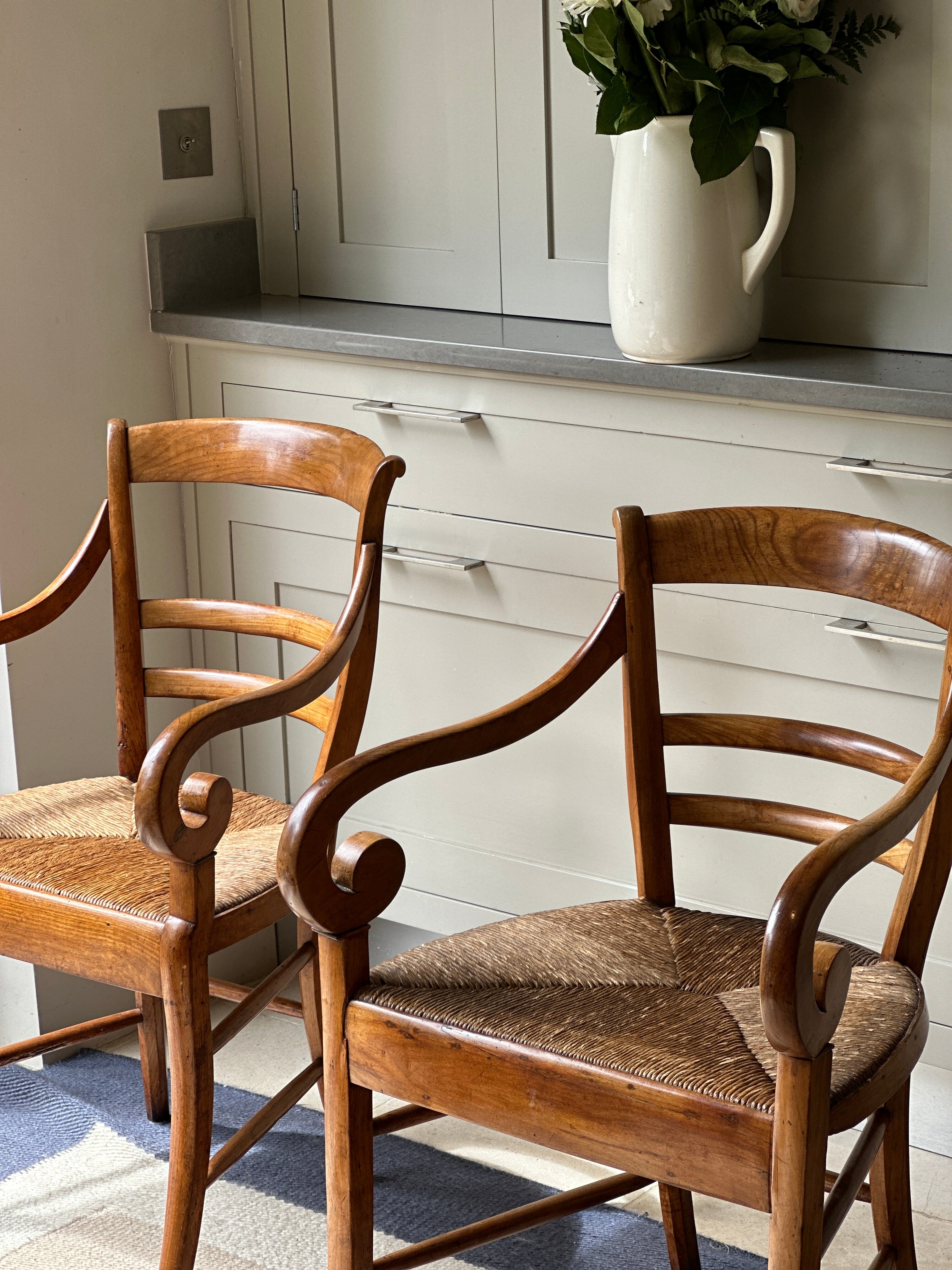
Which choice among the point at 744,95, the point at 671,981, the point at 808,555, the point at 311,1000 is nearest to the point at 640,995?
the point at 671,981

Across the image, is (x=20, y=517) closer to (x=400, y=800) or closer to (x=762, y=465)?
(x=400, y=800)

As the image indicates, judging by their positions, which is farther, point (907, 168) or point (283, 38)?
point (283, 38)

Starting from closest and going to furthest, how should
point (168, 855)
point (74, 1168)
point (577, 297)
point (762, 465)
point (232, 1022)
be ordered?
point (168, 855) → point (232, 1022) → point (762, 465) → point (74, 1168) → point (577, 297)

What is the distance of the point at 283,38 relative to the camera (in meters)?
2.15

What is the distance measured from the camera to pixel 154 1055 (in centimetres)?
191

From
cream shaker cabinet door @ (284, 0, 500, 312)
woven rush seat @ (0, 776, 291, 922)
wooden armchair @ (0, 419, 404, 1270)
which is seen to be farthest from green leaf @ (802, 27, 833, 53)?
woven rush seat @ (0, 776, 291, 922)

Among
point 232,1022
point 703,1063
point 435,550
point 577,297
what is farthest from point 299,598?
point 703,1063

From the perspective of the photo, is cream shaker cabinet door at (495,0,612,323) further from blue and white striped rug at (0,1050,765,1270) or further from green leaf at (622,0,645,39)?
blue and white striped rug at (0,1050,765,1270)

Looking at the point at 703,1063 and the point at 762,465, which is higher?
the point at 762,465

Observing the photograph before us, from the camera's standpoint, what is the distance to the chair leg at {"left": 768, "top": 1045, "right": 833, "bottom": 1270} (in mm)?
1024

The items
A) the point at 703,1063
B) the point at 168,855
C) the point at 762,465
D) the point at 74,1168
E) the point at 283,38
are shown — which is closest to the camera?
the point at 703,1063

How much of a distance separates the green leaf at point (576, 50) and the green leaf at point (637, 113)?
68 mm

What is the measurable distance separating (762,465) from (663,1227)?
2.82 feet

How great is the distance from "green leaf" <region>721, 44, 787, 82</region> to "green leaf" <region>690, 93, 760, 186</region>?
0.12ft
